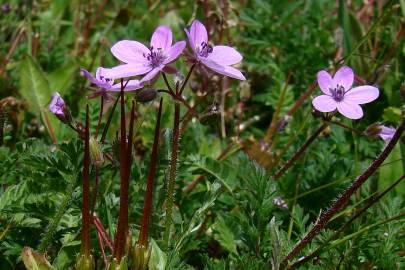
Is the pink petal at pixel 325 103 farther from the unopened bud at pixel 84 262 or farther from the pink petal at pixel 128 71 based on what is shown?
the unopened bud at pixel 84 262

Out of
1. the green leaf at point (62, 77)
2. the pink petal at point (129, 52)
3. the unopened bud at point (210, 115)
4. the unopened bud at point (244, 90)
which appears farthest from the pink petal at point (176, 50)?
the green leaf at point (62, 77)

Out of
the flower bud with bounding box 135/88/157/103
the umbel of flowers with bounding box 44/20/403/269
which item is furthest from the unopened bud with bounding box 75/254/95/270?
the flower bud with bounding box 135/88/157/103

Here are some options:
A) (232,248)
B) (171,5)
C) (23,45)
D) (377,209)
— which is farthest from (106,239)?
(171,5)

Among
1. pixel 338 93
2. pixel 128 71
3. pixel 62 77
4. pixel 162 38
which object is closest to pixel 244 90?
pixel 62 77

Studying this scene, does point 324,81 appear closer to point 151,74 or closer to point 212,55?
point 212,55

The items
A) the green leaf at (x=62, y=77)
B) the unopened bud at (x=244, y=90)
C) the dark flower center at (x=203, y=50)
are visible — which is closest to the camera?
the dark flower center at (x=203, y=50)

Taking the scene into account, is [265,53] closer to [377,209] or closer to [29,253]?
[377,209]
